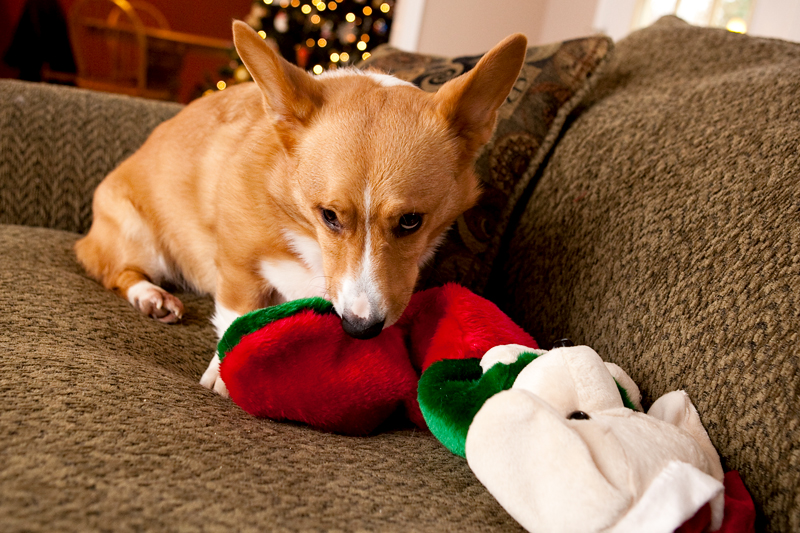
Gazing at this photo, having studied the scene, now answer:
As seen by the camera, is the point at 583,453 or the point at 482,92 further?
the point at 482,92

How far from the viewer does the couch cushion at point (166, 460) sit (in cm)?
60

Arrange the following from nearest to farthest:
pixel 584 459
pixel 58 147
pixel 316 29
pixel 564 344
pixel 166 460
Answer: pixel 584 459
pixel 166 460
pixel 564 344
pixel 58 147
pixel 316 29

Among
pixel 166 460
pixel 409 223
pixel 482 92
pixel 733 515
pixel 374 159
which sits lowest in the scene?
pixel 166 460

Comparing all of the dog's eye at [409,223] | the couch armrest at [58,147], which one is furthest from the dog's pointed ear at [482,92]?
the couch armrest at [58,147]

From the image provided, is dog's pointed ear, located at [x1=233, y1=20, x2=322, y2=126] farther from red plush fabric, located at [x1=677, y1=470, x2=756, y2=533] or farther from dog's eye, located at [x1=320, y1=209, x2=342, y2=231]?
red plush fabric, located at [x1=677, y1=470, x2=756, y2=533]

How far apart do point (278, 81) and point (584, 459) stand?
2.97ft

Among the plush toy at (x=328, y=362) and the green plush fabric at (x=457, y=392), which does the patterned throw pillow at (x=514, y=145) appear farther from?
the green plush fabric at (x=457, y=392)

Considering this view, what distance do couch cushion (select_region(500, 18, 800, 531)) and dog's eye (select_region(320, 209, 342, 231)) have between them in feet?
1.68

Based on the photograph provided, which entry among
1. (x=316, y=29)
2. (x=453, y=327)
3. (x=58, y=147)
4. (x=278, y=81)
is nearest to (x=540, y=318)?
(x=453, y=327)

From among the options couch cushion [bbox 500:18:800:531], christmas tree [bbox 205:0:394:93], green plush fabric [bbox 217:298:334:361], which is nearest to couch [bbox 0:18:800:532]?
couch cushion [bbox 500:18:800:531]

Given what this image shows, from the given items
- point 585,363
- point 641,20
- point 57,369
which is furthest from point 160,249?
point 641,20

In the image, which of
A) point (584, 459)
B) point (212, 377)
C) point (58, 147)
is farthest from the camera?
point (58, 147)

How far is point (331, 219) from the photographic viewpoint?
1.12 metres

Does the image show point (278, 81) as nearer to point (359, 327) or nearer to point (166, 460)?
point (359, 327)
